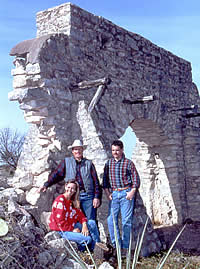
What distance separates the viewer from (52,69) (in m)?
5.60

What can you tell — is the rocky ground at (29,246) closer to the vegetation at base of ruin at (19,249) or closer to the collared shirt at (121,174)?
the vegetation at base of ruin at (19,249)

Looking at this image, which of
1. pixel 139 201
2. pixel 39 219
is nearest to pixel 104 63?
pixel 139 201

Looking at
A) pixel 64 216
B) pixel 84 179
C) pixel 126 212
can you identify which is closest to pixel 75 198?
pixel 64 216

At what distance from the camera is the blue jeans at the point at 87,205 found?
14.8ft

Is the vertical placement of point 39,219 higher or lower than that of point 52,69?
lower

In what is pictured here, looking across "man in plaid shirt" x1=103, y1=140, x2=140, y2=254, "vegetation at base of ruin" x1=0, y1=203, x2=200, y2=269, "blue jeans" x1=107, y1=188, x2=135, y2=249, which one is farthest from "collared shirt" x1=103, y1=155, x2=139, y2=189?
"vegetation at base of ruin" x1=0, y1=203, x2=200, y2=269

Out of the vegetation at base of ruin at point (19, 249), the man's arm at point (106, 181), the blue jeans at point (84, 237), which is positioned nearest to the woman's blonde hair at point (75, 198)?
the blue jeans at point (84, 237)

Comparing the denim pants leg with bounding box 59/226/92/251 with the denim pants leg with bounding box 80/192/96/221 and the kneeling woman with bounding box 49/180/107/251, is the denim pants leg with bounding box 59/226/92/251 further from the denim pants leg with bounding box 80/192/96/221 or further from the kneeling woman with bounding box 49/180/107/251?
the denim pants leg with bounding box 80/192/96/221

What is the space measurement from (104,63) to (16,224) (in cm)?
352

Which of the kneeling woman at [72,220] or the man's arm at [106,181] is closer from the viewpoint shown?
the kneeling woman at [72,220]

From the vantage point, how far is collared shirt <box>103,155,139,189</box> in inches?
185

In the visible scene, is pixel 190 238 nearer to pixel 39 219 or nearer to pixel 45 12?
pixel 39 219

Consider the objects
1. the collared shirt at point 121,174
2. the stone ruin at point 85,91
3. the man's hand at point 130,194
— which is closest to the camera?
the man's hand at point 130,194

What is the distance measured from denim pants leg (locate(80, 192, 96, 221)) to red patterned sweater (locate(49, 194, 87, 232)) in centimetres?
23
